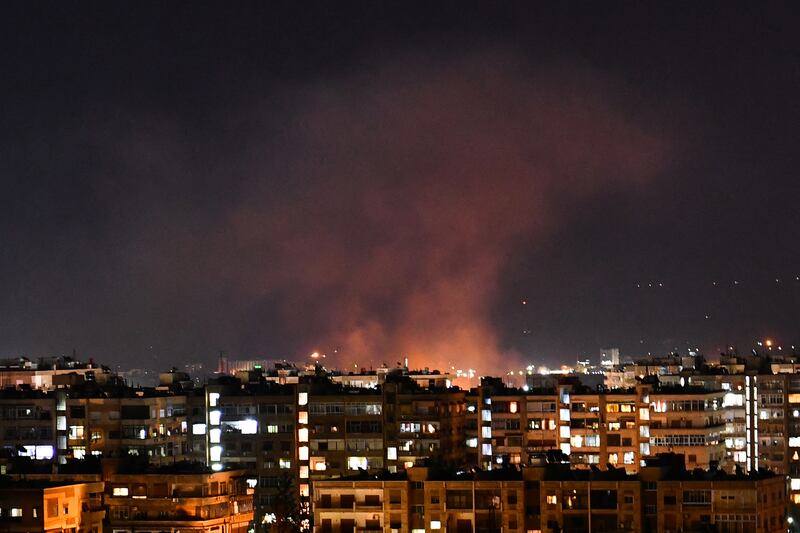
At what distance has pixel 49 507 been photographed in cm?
4200

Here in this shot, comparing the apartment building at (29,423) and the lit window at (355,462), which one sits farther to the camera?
the apartment building at (29,423)

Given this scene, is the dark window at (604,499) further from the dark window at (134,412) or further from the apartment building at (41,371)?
the apartment building at (41,371)

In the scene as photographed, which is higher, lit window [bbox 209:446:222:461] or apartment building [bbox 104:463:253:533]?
lit window [bbox 209:446:222:461]

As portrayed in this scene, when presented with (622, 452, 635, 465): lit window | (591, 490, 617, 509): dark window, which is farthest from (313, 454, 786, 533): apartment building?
(622, 452, 635, 465): lit window

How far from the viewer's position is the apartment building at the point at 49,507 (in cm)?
4181

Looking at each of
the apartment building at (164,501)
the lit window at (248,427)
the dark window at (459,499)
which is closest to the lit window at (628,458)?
the lit window at (248,427)

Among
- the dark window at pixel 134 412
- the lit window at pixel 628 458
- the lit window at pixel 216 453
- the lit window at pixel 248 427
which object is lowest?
the lit window at pixel 628 458

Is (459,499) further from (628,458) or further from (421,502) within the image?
(628,458)

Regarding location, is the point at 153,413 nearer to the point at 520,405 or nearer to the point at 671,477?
the point at 520,405

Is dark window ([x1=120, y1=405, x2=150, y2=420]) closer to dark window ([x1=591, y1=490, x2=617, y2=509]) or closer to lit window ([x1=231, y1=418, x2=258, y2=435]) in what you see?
lit window ([x1=231, y1=418, x2=258, y2=435])

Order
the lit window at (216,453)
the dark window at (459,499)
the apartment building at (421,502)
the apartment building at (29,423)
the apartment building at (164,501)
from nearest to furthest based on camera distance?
the apartment building at (421,502)
the dark window at (459,499)
the apartment building at (164,501)
the apartment building at (29,423)
the lit window at (216,453)

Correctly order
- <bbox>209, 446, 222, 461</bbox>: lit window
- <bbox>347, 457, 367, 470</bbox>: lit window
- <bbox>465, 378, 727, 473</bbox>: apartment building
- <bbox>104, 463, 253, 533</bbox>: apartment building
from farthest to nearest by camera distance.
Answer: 1. <bbox>209, 446, 222, 461</bbox>: lit window
2. <bbox>465, 378, 727, 473</bbox>: apartment building
3. <bbox>347, 457, 367, 470</bbox>: lit window
4. <bbox>104, 463, 253, 533</bbox>: apartment building

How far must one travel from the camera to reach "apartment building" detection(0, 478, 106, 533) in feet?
137

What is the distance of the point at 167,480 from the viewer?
145 feet
